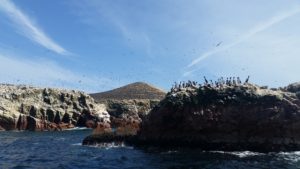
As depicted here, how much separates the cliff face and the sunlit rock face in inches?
3035

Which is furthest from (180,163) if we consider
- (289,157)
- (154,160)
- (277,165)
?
(289,157)

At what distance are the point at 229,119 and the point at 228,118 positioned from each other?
173 mm

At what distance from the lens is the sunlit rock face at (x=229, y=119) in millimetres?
55750

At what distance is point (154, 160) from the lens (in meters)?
47.3

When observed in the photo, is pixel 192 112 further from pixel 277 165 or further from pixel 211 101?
pixel 277 165

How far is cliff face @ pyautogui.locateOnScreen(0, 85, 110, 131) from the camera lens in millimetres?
130375

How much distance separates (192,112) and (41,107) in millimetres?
94247

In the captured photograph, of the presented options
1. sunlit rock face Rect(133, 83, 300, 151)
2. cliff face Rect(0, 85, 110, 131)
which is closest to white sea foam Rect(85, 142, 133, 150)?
sunlit rock face Rect(133, 83, 300, 151)

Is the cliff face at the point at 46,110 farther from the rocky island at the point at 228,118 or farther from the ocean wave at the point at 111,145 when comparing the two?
the rocky island at the point at 228,118

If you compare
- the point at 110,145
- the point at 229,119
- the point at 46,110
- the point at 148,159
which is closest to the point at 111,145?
the point at 110,145

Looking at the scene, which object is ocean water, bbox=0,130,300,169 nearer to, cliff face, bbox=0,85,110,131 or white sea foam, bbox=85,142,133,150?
white sea foam, bbox=85,142,133,150

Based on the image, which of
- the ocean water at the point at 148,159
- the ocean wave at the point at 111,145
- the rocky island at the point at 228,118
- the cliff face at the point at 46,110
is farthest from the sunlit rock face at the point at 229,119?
the cliff face at the point at 46,110

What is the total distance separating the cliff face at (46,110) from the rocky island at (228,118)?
3024 inches

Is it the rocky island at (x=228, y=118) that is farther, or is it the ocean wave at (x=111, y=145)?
the ocean wave at (x=111, y=145)
